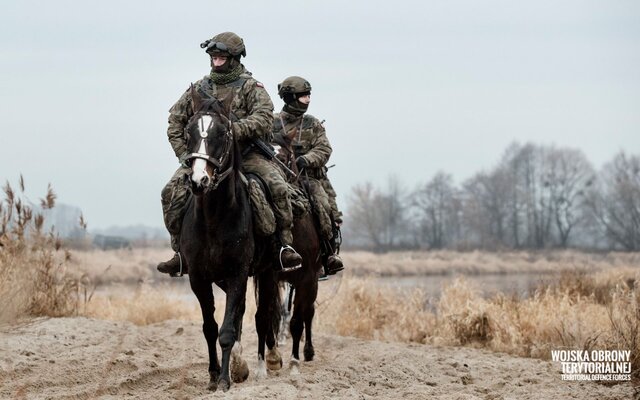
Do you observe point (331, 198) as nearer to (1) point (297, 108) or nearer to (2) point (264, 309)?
(1) point (297, 108)

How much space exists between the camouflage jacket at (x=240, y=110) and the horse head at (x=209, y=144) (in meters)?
0.41

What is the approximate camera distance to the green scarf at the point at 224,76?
426 inches

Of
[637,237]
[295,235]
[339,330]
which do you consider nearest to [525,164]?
[637,237]

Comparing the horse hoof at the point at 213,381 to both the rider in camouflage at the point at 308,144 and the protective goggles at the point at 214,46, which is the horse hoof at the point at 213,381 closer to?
the rider in camouflage at the point at 308,144

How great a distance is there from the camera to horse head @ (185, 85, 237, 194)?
28.5ft

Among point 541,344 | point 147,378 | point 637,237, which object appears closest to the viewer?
point 147,378

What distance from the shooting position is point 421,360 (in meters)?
12.9

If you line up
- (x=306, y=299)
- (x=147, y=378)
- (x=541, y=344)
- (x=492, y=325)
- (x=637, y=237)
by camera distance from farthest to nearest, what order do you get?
(x=637, y=237) → (x=492, y=325) → (x=541, y=344) → (x=306, y=299) → (x=147, y=378)

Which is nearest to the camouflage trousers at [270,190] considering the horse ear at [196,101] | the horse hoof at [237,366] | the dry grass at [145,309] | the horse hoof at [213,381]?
the horse ear at [196,101]

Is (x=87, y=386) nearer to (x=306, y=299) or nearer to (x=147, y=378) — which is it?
(x=147, y=378)

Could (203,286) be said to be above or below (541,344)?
above

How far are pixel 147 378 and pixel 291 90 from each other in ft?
14.9

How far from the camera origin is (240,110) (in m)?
10.9

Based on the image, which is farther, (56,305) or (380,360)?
(56,305)
